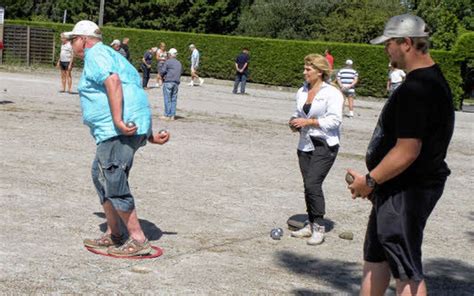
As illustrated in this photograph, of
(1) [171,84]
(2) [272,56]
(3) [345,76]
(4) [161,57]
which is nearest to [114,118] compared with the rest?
(1) [171,84]

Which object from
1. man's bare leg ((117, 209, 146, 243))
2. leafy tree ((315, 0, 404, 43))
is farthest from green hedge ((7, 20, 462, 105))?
man's bare leg ((117, 209, 146, 243))

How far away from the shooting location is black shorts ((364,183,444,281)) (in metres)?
4.36

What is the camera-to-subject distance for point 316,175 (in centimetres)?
781

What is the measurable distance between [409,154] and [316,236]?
11.7 ft

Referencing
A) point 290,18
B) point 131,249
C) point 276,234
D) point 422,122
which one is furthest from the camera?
point 290,18

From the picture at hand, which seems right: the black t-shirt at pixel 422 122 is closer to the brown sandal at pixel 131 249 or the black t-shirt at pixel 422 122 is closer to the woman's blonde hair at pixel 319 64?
the brown sandal at pixel 131 249

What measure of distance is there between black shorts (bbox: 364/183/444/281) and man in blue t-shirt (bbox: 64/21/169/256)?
256 centimetres

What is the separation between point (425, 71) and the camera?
431cm

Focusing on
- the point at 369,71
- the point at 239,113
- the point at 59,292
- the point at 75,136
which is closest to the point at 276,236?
the point at 59,292

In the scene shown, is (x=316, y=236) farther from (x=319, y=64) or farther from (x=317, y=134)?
(x=319, y=64)

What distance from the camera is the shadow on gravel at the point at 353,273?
6312 millimetres

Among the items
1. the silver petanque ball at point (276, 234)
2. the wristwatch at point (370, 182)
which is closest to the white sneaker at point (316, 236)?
the silver petanque ball at point (276, 234)

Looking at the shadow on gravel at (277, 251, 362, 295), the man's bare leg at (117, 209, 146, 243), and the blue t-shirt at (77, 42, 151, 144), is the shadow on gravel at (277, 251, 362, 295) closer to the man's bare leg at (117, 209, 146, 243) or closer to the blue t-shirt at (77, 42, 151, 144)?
the man's bare leg at (117, 209, 146, 243)

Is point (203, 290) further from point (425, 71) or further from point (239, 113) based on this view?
point (239, 113)
